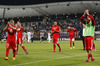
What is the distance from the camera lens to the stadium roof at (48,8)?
71000 millimetres

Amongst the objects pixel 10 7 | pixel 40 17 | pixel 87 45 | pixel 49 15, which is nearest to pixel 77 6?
pixel 49 15

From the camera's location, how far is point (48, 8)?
75.3 m

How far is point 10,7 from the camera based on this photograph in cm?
7706

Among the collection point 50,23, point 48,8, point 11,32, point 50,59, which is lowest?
point 50,59

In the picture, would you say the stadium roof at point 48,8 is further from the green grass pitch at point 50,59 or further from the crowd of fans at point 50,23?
the green grass pitch at point 50,59

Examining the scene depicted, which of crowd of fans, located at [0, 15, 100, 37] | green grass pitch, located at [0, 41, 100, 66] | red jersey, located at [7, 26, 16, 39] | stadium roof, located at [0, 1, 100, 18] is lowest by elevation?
green grass pitch, located at [0, 41, 100, 66]

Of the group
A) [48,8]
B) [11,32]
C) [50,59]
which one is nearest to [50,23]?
[48,8]

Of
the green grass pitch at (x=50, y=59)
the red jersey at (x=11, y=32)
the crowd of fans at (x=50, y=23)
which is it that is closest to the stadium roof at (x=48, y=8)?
the crowd of fans at (x=50, y=23)

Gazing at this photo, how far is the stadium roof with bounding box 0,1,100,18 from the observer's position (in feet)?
233

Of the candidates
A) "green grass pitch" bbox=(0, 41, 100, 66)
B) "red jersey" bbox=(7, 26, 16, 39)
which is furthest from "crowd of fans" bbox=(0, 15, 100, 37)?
"red jersey" bbox=(7, 26, 16, 39)

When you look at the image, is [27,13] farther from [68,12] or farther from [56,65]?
[56,65]

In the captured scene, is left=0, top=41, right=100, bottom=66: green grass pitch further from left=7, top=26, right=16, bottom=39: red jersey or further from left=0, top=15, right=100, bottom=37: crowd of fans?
left=0, top=15, right=100, bottom=37: crowd of fans

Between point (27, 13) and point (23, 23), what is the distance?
5670mm

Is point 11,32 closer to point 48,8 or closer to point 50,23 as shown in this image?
point 50,23
